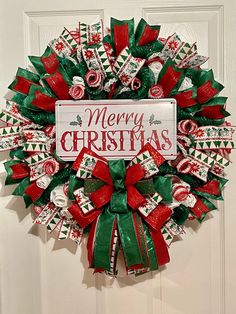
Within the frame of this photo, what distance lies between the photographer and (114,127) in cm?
97

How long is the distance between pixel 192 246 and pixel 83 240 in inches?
11.5

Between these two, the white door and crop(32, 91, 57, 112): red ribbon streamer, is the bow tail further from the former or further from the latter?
crop(32, 91, 57, 112): red ribbon streamer

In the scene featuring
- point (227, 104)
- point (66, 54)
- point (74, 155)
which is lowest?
point (74, 155)

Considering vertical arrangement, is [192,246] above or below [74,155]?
below

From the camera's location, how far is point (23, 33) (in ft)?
3.42

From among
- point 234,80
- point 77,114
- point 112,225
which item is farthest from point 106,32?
point 112,225

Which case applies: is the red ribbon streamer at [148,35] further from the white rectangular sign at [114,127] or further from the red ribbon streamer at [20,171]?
the red ribbon streamer at [20,171]

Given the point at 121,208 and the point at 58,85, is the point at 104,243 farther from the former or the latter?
the point at 58,85

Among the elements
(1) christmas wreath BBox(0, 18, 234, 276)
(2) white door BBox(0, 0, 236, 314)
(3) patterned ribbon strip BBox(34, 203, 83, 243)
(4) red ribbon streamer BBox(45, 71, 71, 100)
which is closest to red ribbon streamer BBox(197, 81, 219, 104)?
(1) christmas wreath BBox(0, 18, 234, 276)

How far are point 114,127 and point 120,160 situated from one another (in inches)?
3.4

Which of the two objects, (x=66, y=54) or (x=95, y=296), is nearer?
(x=66, y=54)

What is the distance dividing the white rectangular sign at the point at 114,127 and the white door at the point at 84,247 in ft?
0.65

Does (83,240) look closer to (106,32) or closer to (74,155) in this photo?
(74,155)

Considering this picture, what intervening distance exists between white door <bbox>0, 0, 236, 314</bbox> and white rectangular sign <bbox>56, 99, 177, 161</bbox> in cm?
20
